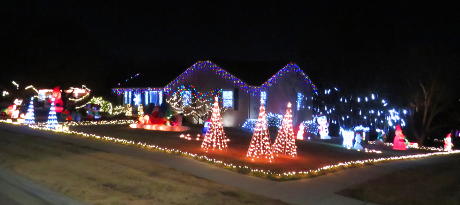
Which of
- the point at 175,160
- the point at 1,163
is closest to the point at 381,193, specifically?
the point at 175,160

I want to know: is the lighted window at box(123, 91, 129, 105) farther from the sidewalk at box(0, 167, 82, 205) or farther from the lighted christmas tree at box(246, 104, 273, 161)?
the sidewalk at box(0, 167, 82, 205)

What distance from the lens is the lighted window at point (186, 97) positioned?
27203 millimetres

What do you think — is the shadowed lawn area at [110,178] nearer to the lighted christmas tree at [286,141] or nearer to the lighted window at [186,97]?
the lighted christmas tree at [286,141]

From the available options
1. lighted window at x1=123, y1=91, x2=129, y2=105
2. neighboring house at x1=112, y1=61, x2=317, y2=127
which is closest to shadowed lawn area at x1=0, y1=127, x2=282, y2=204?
neighboring house at x1=112, y1=61, x2=317, y2=127

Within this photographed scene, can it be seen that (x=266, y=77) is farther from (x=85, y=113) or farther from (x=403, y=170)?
(x=403, y=170)

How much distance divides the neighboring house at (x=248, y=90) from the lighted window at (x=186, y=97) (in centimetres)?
63

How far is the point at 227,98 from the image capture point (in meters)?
26.3

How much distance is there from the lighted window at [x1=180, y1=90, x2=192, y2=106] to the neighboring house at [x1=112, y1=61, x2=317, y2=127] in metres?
0.63

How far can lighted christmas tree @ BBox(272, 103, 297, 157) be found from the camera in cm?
1493

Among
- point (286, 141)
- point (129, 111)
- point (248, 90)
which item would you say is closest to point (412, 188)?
point (286, 141)

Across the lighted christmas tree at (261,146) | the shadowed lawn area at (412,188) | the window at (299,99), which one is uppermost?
the window at (299,99)

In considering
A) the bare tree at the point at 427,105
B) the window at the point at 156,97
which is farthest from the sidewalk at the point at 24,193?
the bare tree at the point at 427,105

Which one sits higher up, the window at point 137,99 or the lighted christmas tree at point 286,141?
the window at point 137,99

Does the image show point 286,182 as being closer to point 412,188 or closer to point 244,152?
point 412,188
